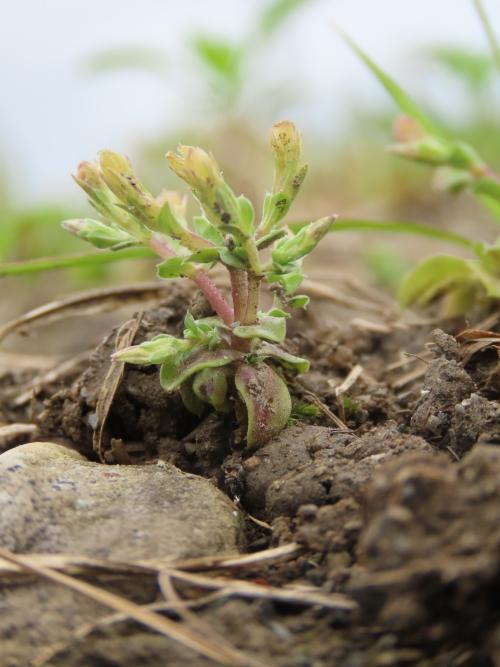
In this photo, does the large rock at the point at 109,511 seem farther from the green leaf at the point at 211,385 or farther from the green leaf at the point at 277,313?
the green leaf at the point at 277,313

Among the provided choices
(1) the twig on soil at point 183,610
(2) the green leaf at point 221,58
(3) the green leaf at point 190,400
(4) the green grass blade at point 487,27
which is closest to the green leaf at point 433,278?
(4) the green grass blade at point 487,27

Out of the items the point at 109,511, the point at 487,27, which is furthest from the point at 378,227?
the point at 109,511

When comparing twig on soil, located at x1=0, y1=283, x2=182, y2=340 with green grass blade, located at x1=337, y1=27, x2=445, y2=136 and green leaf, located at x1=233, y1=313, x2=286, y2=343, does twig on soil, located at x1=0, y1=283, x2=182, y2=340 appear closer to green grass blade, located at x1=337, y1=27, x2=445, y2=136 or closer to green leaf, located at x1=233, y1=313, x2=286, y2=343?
green leaf, located at x1=233, y1=313, x2=286, y2=343

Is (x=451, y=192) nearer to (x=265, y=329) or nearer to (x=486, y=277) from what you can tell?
(x=486, y=277)

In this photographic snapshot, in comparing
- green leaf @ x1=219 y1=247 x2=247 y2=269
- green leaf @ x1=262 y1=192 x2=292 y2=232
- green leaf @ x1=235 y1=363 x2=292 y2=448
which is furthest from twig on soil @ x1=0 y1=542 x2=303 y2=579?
green leaf @ x1=262 y1=192 x2=292 y2=232

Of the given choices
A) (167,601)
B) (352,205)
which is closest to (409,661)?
(167,601)

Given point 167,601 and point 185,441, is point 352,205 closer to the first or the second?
point 185,441

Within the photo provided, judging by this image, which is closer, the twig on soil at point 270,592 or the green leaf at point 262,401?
the twig on soil at point 270,592
